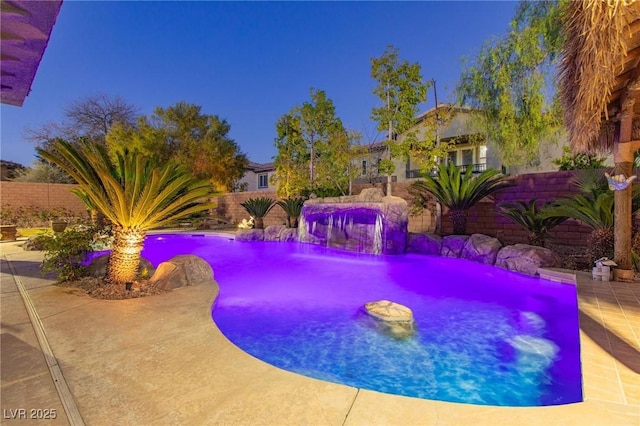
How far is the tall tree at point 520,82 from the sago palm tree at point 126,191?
12521 mm

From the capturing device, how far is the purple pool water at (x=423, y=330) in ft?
9.12

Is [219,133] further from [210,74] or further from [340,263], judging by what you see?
[210,74]

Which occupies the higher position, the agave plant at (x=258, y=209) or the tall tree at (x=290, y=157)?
the tall tree at (x=290, y=157)

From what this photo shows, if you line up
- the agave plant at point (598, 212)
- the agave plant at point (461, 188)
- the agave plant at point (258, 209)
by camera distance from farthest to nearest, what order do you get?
the agave plant at point (258, 209)
the agave plant at point (461, 188)
the agave plant at point (598, 212)

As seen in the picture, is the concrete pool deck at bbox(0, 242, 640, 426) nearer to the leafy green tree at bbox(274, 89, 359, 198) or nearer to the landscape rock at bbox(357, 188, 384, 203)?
the landscape rock at bbox(357, 188, 384, 203)

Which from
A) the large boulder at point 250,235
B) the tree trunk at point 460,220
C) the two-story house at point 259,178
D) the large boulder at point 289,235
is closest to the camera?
the tree trunk at point 460,220

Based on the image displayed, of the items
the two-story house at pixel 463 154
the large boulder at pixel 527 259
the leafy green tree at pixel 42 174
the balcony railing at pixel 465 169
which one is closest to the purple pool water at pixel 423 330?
the large boulder at pixel 527 259

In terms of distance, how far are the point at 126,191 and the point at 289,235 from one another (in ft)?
30.1

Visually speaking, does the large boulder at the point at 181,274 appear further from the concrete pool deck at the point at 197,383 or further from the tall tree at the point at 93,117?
the tall tree at the point at 93,117

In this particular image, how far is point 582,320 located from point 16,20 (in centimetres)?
609

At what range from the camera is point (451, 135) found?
65.1 feet

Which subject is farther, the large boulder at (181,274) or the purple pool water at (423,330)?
the large boulder at (181,274)

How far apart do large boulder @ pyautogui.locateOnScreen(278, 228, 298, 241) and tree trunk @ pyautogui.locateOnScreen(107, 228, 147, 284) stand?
8756mm

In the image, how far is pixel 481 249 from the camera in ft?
27.4
